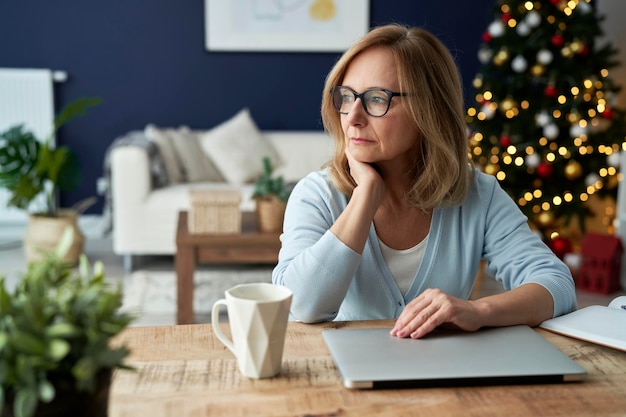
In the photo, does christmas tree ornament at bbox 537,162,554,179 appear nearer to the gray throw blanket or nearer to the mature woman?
the gray throw blanket

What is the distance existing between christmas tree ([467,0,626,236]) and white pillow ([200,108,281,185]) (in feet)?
4.48

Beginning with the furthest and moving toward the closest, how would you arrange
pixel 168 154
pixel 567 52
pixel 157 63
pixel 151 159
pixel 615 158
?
1. pixel 157 63
2. pixel 168 154
3. pixel 151 159
4. pixel 567 52
5. pixel 615 158

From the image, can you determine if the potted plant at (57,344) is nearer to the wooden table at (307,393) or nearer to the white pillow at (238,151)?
the wooden table at (307,393)

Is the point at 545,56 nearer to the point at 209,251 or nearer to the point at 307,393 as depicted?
the point at 209,251

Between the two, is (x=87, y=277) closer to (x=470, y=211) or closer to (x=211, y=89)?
(x=470, y=211)

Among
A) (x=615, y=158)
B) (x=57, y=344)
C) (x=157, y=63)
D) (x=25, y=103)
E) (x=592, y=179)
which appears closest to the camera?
(x=57, y=344)

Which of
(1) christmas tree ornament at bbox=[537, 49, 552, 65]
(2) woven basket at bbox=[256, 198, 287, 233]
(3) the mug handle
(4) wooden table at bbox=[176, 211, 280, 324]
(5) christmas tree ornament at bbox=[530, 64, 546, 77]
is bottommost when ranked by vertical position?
(4) wooden table at bbox=[176, 211, 280, 324]

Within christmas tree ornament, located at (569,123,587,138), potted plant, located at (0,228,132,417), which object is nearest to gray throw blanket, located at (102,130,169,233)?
christmas tree ornament, located at (569,123,587,138)

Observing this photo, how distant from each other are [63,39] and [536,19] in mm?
3167

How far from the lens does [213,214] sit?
2980mm

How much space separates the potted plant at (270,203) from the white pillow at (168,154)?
5.12 feet

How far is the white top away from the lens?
4.69 ft

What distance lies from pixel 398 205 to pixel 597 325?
1.67 feet

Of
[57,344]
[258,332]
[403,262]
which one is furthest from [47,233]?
[57,344]
